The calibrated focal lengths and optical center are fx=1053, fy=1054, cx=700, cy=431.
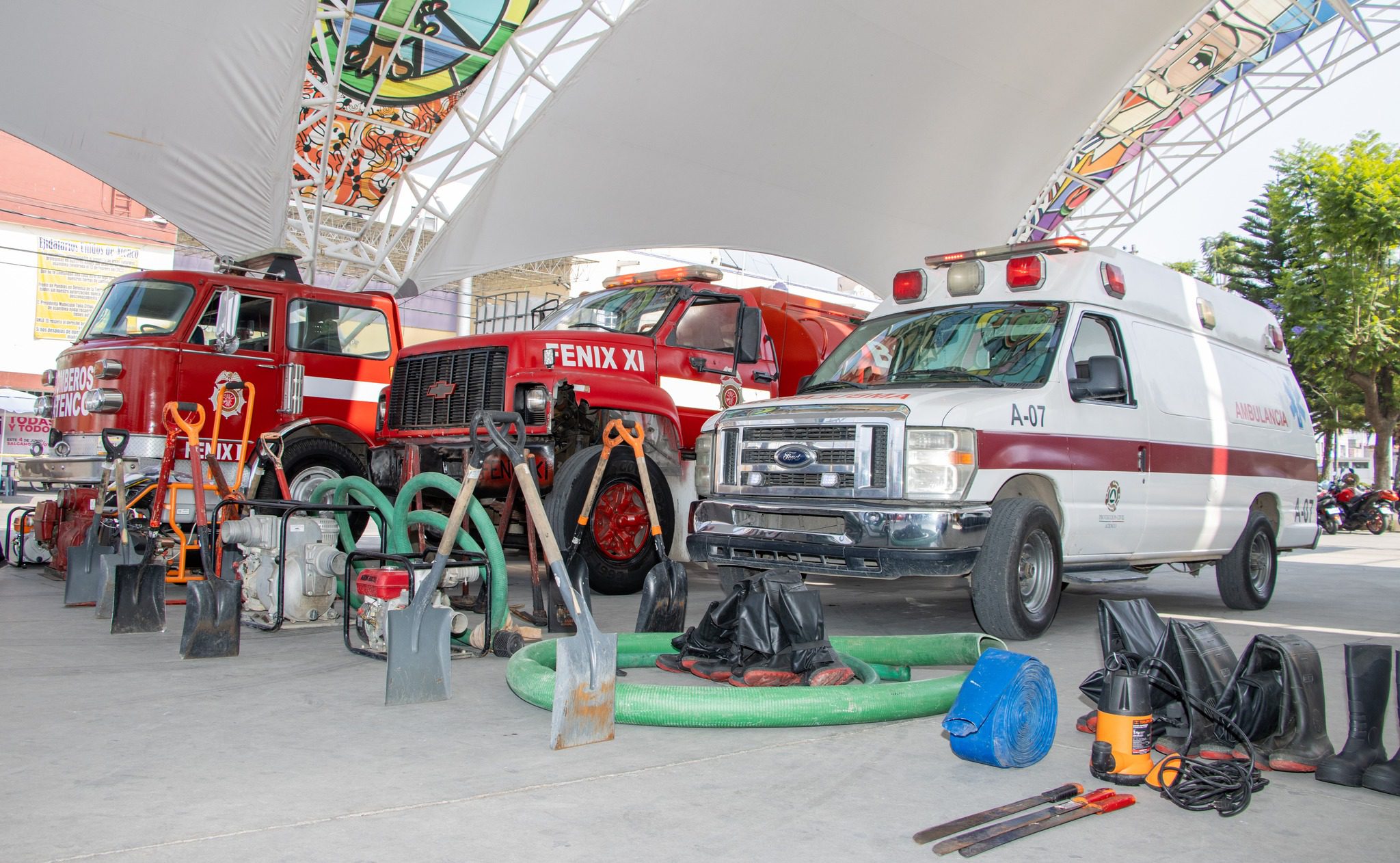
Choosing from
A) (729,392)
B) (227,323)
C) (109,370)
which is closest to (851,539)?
(729,392)

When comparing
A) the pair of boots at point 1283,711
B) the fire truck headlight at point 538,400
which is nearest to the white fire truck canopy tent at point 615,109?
the fire truck headlight at point 538,400

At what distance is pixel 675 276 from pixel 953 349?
12.3 feet

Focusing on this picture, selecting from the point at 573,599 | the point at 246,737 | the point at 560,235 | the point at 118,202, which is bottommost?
the point at 246,737

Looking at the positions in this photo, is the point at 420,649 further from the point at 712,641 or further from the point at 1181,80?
the point at 1181,80

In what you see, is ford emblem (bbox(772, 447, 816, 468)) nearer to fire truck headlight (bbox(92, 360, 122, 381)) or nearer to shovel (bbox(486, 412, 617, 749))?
shovel (bbox(486, 412, 617, 749))

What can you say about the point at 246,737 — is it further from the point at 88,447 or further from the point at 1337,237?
the point at 1337,237

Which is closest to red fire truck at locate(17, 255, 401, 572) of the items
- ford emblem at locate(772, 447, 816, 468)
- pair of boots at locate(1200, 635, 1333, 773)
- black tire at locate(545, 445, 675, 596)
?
black tire at locate(545, 445, 675, 596)

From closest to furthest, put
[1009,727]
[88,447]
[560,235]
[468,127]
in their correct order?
[1009,727], [88,447], [468,127], [560,235]

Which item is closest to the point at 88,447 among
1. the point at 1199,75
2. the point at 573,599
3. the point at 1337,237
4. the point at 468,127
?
the point at 573,599

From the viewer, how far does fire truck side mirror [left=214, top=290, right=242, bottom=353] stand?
9.69 metres

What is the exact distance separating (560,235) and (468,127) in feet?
8.47

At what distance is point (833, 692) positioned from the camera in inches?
170

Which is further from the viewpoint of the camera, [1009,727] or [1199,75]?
[1199,75]

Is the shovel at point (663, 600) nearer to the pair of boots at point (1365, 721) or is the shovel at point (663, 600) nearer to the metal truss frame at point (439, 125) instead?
the pair of boots at point (1365, 721)
